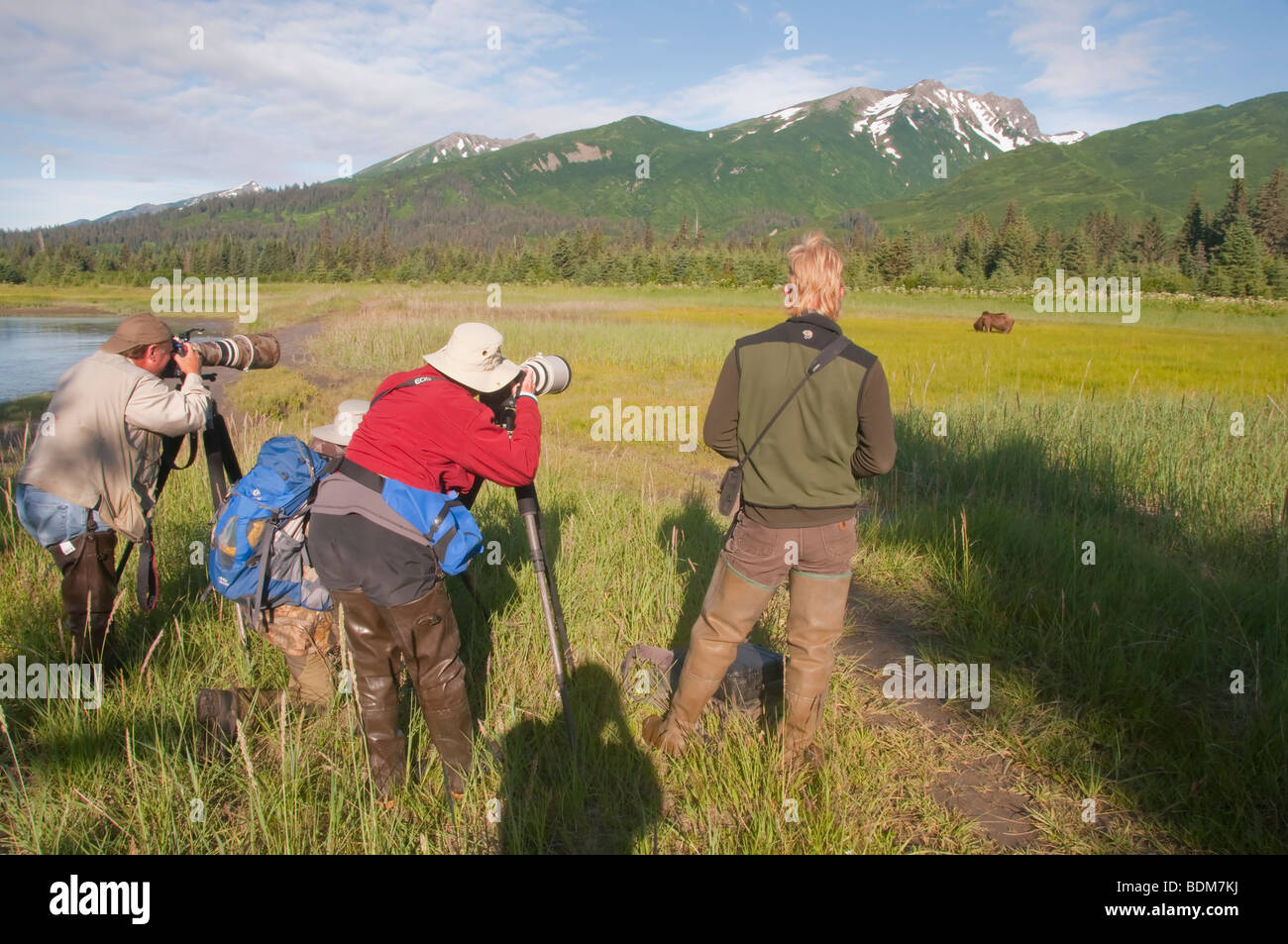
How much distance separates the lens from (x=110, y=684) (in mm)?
3652

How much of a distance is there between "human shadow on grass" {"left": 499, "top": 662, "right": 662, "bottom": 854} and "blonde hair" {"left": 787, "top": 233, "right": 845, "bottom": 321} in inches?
84.3

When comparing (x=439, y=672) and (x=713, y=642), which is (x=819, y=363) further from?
(x=439, y=672)

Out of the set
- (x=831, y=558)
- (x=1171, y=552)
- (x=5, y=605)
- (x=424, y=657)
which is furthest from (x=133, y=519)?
(x=1171, y=552)

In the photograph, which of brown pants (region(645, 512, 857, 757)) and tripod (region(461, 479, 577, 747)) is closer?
brown pants (region(645, 512, 857, 757))

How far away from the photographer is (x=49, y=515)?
3.49 metres

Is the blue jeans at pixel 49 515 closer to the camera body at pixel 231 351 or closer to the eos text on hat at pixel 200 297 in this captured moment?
the camera body at pixel 231 351

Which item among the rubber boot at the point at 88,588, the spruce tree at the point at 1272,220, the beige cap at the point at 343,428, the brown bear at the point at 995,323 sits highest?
the spruce tree at the point at 1272,220

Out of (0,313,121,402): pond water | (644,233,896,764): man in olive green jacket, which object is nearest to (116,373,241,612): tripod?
(644,233,896,764): man in olive green jacket

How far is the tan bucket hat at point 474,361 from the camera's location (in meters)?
2.96

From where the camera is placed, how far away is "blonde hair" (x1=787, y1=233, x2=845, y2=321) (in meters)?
2.98

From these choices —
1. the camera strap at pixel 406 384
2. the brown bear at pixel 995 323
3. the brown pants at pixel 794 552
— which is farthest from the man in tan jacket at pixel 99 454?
the brown bear at pixel 995 323

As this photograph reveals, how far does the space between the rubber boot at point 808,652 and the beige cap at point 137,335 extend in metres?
3.20

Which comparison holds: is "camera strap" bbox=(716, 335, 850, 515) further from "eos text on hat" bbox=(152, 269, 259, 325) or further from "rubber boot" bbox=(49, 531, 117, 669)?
"eos text on hat" bbox=(152, 269, 259, 325)
